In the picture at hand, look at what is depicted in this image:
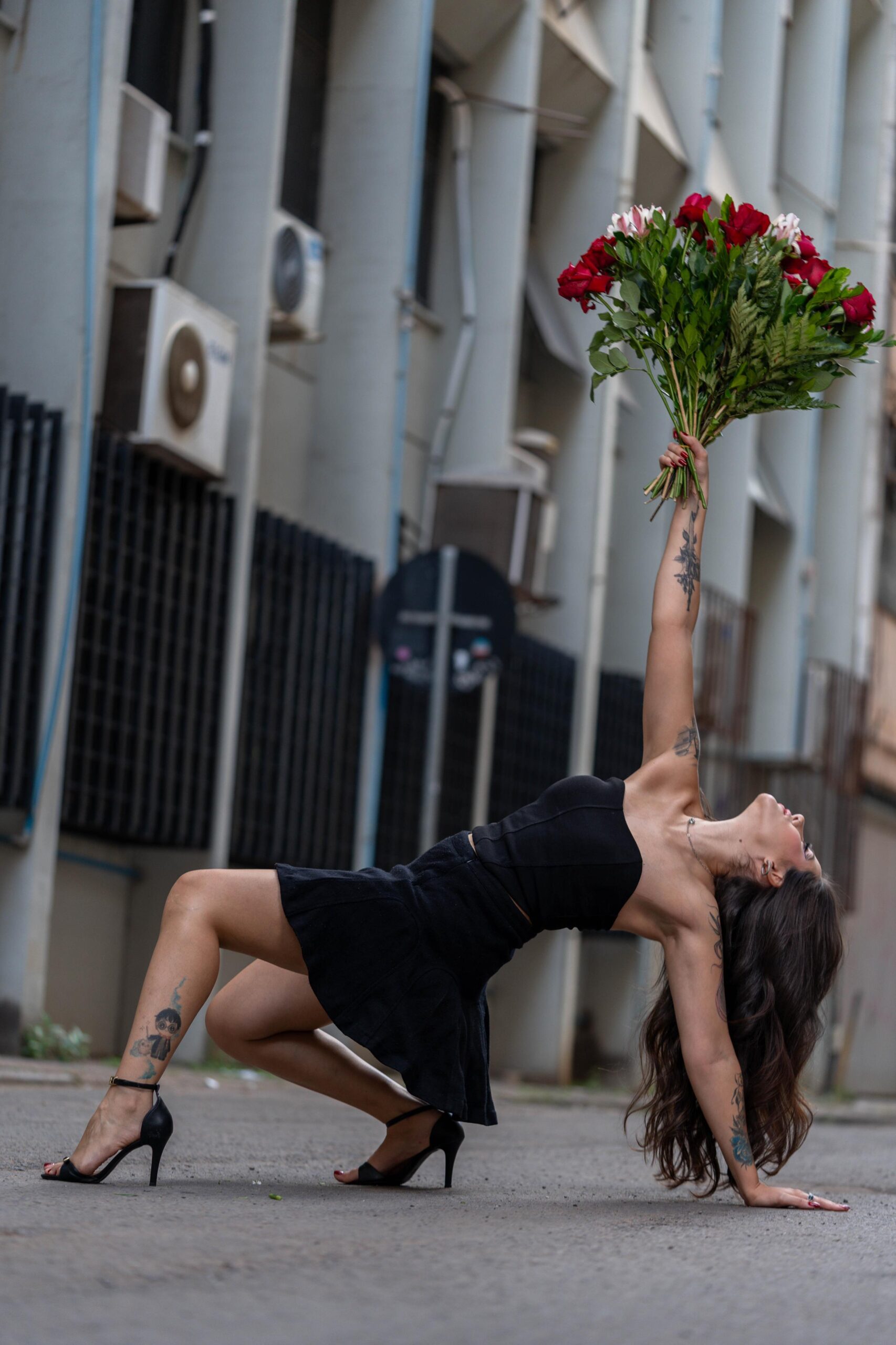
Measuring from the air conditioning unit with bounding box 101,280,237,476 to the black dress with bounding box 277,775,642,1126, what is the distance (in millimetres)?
6585

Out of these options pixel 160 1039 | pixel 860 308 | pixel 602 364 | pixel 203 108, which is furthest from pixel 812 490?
pixel 160 1039

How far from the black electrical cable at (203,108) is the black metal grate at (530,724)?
4.54m

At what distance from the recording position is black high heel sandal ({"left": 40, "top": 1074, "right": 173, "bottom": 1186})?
4.56m

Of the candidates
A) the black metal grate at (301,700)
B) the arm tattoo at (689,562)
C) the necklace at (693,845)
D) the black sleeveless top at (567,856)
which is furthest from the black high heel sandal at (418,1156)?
the black metal grate at (301,700)

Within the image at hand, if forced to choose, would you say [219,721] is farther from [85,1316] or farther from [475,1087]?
[85,1316]

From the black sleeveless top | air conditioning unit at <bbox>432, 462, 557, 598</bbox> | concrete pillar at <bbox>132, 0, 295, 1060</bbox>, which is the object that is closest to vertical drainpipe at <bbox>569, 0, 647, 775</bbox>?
air conditioning unit at <bbox>432, 462, 557, 598</bbox>

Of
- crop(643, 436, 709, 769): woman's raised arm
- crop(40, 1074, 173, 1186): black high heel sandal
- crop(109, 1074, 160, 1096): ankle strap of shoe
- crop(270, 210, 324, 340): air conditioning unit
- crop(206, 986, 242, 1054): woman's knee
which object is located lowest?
crop(40, 1074, 173, 1186): black high heel sandal

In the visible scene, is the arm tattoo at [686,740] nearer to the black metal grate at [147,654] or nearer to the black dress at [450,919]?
the black dress at [450,919]

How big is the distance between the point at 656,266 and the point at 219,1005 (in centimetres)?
235

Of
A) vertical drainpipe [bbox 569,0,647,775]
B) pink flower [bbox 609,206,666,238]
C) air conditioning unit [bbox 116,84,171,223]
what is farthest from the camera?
vertical drainpipe [bbox 569,0,647,775]

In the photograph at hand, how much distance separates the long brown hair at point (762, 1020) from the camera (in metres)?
5.21

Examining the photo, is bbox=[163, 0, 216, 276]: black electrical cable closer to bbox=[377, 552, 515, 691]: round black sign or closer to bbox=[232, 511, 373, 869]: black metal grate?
bbox=[232, 511, 373, 869]: black metal grate

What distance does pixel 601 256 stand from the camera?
5.66m

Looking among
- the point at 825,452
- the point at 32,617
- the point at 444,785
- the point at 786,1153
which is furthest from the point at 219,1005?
the point at 825,452
